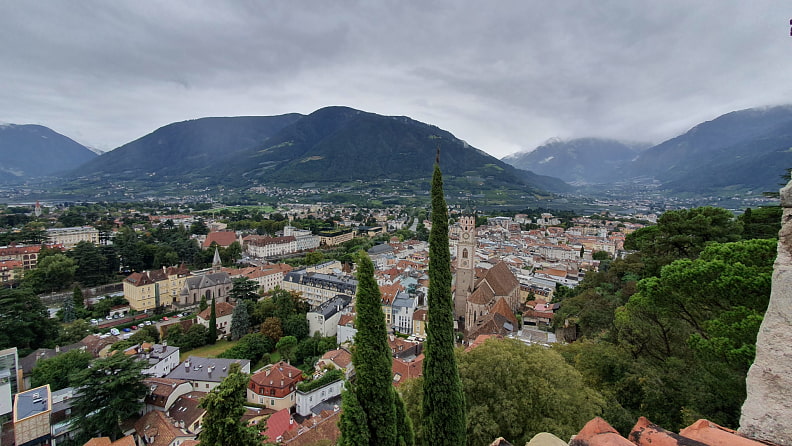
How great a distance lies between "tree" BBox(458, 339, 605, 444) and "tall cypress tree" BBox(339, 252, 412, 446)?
479 centimetres

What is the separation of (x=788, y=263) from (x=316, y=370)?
21606 millimetres

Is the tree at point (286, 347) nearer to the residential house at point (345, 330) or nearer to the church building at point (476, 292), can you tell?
the residential house at point (345, 330)

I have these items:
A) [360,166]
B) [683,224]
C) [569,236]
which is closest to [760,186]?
[569,236]

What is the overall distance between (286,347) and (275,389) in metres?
6.38

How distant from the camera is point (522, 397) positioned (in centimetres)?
998

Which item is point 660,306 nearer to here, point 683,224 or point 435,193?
point 435,193

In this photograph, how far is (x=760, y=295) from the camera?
21.3 ft

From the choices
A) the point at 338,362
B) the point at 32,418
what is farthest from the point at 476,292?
the point at 32,418

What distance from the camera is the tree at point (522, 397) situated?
934cm

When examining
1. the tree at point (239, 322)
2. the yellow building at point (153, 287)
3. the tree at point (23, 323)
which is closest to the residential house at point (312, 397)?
the tree at point (239, 322)

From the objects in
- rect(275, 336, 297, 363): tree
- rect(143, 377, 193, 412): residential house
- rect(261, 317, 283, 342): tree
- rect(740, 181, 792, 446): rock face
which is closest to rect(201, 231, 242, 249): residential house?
rect(261, 317, 283, 342): tree

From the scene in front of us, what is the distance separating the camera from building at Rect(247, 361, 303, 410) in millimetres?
18719

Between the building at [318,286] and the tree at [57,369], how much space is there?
16.3 meters

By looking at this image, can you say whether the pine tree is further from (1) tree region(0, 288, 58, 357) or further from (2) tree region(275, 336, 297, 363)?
(1) tree region(0, 288, 58, 357)
